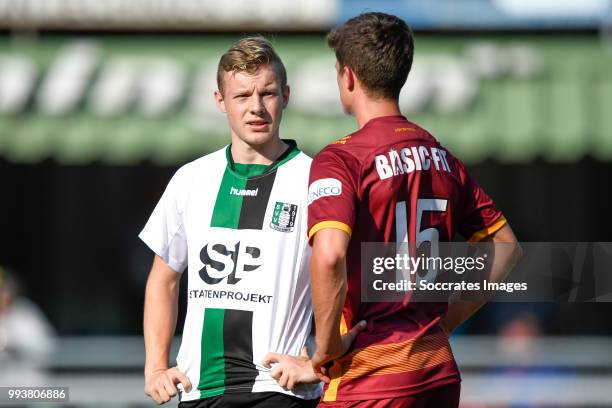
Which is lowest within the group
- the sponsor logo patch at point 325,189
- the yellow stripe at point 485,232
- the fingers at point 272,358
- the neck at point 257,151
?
the fingers at point 272,358

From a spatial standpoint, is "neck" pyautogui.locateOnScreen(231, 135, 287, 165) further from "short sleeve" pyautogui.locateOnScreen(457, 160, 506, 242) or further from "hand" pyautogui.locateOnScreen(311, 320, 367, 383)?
"hand" pyautogui.locateOnScreen(311, 320, 367, 383)

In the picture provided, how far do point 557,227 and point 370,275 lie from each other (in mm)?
9140

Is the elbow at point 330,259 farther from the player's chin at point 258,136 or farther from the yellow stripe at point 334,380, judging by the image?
the player's chin at point 258,136

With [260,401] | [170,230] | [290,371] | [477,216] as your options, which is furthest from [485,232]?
[170,230]

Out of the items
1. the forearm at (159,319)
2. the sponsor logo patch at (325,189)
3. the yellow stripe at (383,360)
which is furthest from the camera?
the forearm at (159,319)

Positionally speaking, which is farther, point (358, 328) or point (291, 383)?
point (291, 383)

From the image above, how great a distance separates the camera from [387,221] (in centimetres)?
351

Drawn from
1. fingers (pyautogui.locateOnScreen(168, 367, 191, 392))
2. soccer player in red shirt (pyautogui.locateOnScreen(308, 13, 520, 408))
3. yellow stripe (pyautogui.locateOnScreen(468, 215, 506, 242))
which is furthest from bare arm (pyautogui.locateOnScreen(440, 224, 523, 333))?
→ fingers (pyautogui.locateOnScreen(168, 367, 191, 392))

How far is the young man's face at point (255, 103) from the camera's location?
13.0 ft

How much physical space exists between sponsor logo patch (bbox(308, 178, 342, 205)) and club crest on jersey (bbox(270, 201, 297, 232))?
467 mm

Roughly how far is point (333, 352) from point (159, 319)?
2.82 ft

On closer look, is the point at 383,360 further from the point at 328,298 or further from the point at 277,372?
the point at 277,372

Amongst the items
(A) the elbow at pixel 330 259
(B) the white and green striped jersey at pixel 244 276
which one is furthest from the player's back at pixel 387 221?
(B) the white and green striped jersey at pixel 244 276

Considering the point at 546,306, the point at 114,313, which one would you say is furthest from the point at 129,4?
the point at 546,306
